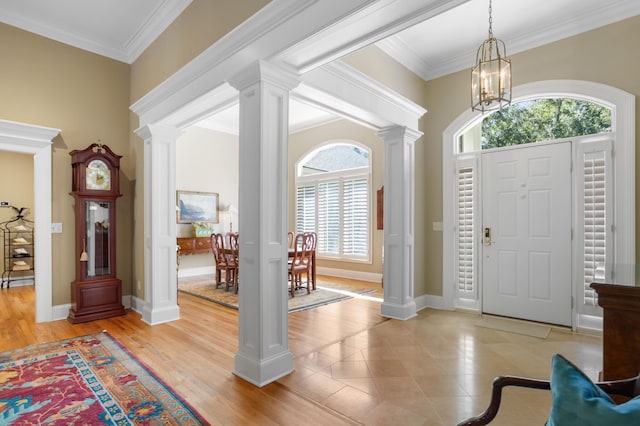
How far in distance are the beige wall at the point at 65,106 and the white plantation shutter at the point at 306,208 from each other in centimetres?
435

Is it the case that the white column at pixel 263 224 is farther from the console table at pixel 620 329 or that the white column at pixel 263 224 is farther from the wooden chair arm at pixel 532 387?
the console table at pixel 620 329

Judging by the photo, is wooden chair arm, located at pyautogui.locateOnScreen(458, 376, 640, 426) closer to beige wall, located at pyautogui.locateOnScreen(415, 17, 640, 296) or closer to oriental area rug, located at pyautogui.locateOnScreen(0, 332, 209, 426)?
oriental area rug, located at pyautogui.locateOnScreen(0, 332, 209, 426)

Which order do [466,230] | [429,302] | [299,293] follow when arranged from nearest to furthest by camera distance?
[466,230] → [429,302] → [299,293]

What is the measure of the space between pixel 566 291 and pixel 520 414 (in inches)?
94.5

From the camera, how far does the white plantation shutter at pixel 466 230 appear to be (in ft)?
15.3

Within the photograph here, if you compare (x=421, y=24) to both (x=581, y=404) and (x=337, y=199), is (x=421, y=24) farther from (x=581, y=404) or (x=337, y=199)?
(x=337, y=199)

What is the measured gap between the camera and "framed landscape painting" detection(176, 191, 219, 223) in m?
7.53

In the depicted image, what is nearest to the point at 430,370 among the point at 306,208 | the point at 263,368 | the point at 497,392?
the point at 263,368

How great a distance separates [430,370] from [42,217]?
4742 mm

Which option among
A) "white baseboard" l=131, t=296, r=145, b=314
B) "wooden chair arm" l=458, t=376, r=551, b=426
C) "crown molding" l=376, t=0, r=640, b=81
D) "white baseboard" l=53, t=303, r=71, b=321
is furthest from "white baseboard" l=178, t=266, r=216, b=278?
"wooden chair arm" l=458, t=376, r=551, b=426

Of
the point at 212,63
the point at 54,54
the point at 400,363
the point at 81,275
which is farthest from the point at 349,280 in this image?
the point at 54,54

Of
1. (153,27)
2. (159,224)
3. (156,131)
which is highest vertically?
(153,27)

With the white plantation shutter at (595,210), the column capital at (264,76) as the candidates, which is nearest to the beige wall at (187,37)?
the column capital at (264,76)

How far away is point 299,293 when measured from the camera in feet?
19.4
